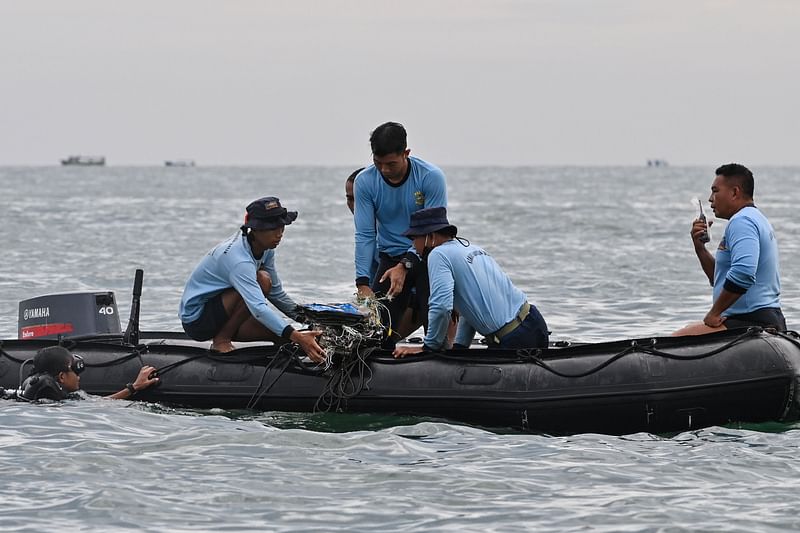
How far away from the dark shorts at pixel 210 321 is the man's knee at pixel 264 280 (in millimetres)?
348

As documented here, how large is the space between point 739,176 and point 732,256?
2.16 ft

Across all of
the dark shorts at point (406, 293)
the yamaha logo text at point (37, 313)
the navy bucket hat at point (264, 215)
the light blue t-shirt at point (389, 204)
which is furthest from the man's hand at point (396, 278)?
the yamaha logo text at point (37, 313)

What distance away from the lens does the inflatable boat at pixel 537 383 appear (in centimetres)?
907

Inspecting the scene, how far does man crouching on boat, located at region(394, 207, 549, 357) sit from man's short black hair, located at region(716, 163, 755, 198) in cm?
176

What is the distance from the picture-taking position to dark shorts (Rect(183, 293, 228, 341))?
10102mm

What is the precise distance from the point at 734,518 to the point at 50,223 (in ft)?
129

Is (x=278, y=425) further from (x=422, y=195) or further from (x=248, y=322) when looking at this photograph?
(x=422, y=195)

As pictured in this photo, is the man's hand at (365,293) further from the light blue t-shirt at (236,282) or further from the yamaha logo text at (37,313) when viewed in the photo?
the yamaha logo text at (37,313)

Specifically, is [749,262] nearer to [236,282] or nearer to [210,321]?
[236,282]

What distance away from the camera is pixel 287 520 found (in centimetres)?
727

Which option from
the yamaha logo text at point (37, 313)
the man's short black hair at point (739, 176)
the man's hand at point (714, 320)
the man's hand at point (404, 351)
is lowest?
the man's hand at point (404, 351)

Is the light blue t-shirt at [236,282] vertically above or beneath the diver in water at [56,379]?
above

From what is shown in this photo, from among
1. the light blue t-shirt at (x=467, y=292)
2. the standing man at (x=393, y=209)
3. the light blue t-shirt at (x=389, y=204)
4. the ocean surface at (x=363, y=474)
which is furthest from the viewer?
the light blue t-shirt at (x=389, y=204)

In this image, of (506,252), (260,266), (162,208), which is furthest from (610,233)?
(260,266)
